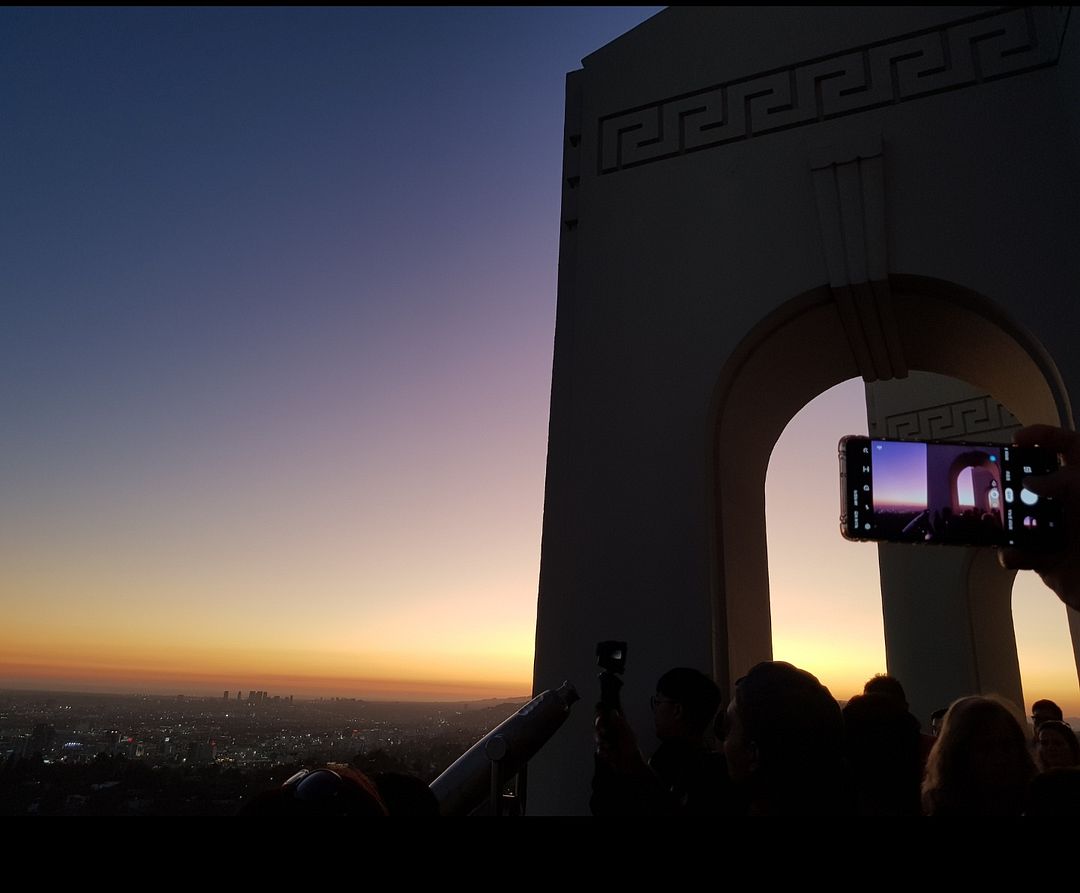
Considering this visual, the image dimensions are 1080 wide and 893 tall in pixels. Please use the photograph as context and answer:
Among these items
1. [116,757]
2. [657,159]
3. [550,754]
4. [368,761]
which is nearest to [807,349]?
[657,159]

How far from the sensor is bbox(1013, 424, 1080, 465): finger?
1.43m

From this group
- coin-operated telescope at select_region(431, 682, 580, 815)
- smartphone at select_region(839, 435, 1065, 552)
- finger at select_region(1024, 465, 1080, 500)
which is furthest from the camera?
coin-operated telescope at select_region(431, 682, 580, 815)

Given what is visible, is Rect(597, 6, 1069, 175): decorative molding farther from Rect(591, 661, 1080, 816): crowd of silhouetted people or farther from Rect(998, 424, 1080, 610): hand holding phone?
Rect(591, 661, 1080, 816): crowd of silhouetted people

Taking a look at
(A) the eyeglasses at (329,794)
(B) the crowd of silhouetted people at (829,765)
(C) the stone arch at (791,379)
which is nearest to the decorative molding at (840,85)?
(C) the stone arch at (791,379)

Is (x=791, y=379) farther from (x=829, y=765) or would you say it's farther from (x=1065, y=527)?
(x=829, y=765)

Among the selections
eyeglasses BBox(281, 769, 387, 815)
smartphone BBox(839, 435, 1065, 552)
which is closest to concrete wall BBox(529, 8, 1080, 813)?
A: smartphone BBox(839, 435, 1065, 552)

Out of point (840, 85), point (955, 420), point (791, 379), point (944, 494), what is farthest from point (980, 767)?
point (955, 420)

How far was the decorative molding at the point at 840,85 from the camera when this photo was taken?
3.69 meters

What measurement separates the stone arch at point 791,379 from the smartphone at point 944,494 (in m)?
1.61

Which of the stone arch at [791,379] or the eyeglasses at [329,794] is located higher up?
the stone arch at [791,379]

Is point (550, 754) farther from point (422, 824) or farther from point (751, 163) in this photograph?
point (751, 163)

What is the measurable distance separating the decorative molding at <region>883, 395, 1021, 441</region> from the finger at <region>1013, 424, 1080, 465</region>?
5.94 meters

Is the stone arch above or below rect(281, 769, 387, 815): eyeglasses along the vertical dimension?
above

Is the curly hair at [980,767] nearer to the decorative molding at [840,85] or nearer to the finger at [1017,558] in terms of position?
the finger at [1017,558]
